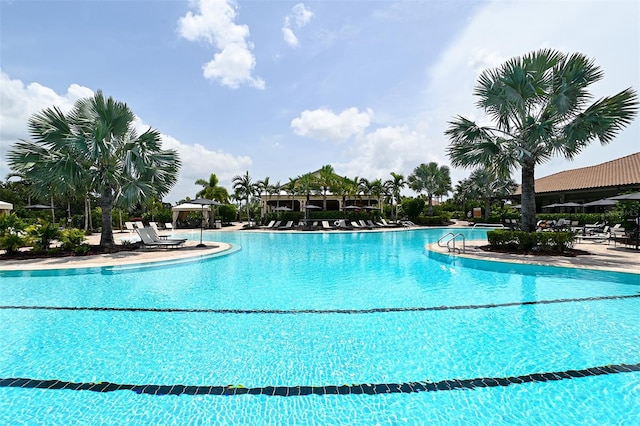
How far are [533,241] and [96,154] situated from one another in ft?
55.9

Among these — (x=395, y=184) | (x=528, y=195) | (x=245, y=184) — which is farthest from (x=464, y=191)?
(x=528, y=195)

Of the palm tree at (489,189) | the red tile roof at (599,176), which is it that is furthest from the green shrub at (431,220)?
the red tile roof at (599,176)

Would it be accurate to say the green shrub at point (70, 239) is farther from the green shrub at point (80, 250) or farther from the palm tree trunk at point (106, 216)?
the palm tree trunk at point (106, 216)

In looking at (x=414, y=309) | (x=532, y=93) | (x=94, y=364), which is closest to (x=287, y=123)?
(x=532, y=93)

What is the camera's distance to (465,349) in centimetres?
448

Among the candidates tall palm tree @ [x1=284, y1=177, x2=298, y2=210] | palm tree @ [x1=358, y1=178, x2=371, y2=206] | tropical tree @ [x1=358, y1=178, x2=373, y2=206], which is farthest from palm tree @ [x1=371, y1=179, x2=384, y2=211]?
tall palm tree @ [x1=284, y1=177, x2=298, y2=210]

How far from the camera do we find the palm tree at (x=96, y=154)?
40.2 ft

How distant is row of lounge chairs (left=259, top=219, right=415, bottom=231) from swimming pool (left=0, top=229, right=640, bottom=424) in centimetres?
2032

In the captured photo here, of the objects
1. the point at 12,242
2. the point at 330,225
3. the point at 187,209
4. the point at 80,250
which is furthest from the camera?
the point at 330,225

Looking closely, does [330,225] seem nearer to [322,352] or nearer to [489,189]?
[489,189]

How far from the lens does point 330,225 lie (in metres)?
31.0

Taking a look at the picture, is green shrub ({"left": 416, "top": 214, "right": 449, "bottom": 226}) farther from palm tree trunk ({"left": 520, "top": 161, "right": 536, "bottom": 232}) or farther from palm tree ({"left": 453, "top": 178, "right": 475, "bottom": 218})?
palm tree trunk ({"left": 520, "top": 161, "right": 536, "bottom": 232})

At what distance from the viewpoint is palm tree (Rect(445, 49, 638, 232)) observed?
1139 cm

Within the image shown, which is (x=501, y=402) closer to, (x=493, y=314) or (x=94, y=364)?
(x=493, y=314)
